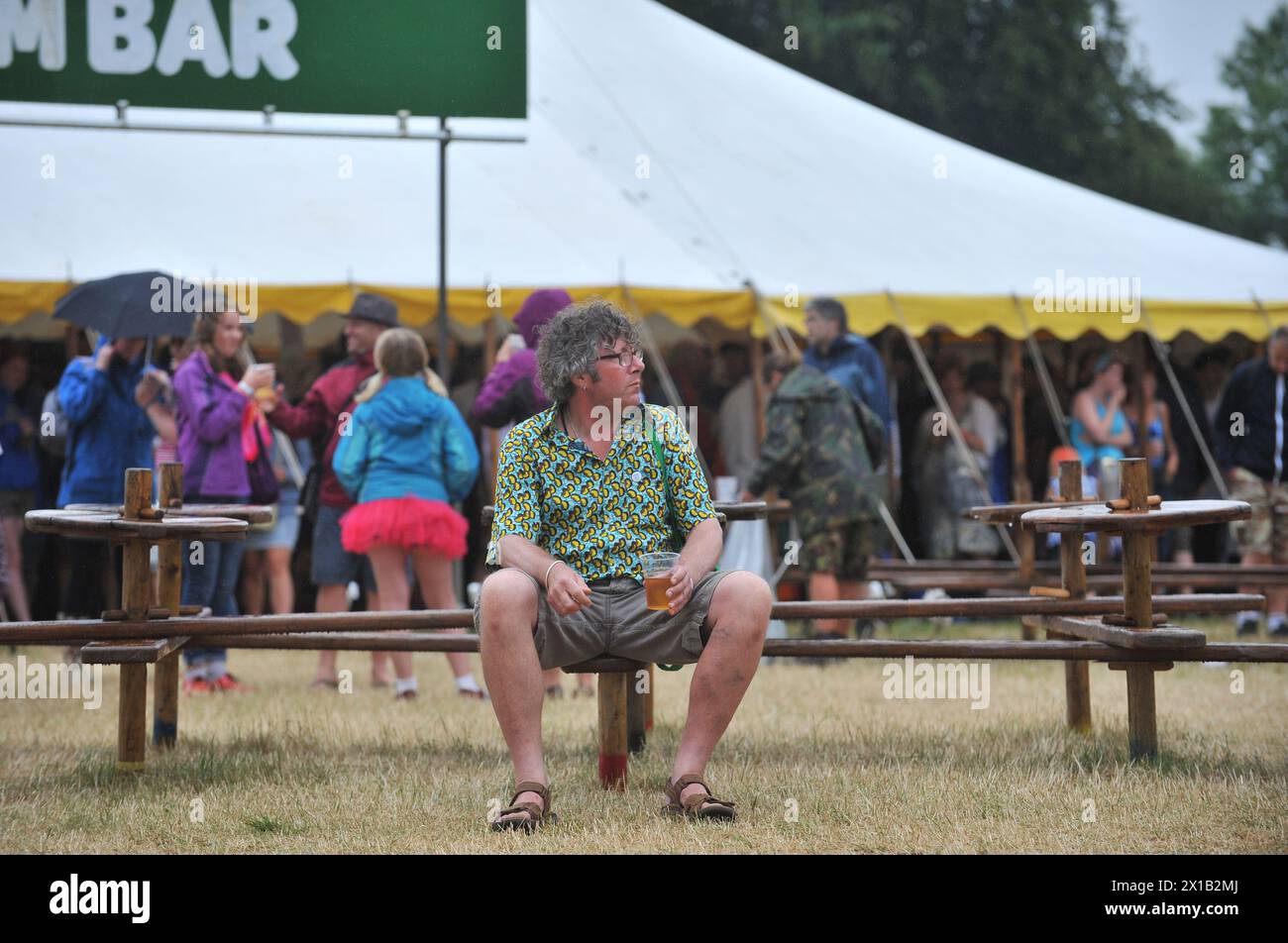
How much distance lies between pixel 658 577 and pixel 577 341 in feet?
2.31

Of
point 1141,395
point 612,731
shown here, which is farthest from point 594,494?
point 1141,395

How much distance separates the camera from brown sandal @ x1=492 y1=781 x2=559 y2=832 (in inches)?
146

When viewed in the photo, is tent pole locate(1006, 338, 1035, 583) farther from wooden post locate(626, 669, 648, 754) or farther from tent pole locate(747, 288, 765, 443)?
wooden post locate(626, 669, 648, 754)

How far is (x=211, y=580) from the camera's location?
6.58 m

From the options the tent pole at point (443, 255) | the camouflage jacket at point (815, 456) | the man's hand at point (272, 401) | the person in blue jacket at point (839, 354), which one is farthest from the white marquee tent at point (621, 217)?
the tent pole at point (443, 255)

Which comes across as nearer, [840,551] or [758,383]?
[840,551]

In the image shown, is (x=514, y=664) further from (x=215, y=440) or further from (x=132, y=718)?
(x=215, y=440)

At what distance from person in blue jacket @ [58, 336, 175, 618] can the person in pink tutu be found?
1.06 meters

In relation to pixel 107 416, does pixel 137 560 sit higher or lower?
lower

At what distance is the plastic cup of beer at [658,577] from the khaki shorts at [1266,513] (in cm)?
578

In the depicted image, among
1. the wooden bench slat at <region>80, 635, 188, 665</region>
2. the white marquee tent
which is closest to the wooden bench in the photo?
the wooden bench slat at <region>80, 635, 188, 665</region>

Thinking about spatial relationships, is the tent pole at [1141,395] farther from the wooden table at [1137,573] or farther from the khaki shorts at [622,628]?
the khaki shorts at [622,628]

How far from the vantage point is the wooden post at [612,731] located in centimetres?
432
